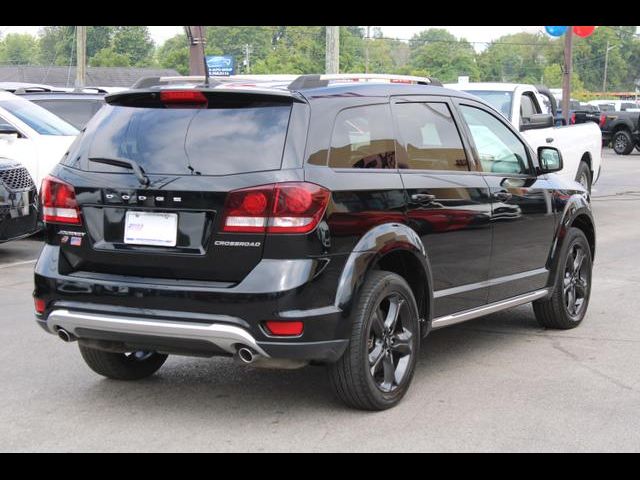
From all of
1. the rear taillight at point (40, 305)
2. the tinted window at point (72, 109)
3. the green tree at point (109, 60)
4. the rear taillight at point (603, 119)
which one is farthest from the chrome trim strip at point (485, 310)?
the green tree at point (109, 60)

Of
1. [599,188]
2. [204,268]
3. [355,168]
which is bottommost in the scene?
[599,188]

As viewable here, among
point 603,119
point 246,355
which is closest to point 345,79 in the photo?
point 246,355

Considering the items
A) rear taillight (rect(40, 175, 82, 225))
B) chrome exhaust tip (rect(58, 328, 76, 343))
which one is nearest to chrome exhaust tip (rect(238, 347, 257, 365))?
chrome exhaust tip (rect(58, 328, 76, 343))

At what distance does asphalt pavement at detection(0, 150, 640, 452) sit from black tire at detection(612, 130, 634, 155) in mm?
28797

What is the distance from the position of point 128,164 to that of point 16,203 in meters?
6.20

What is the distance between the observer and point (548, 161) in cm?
731

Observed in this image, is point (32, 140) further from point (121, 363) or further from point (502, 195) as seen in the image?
point (502, 195)

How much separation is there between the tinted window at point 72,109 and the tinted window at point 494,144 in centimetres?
925

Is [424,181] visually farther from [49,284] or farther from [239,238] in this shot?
[49,284]

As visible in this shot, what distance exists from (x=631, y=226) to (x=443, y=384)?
9164mm

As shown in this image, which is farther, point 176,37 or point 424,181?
point 176,37

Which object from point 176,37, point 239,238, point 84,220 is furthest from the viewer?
point 176,37

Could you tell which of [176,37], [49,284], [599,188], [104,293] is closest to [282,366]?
[104,293]

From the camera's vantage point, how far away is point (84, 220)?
17.6ft
